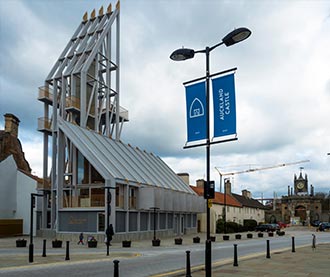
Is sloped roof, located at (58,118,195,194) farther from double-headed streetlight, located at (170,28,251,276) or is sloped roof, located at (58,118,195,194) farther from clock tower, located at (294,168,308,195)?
clock tower, located at (294,168,308,195)

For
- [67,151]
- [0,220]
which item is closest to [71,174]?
[67,151]

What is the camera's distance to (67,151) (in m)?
43.3

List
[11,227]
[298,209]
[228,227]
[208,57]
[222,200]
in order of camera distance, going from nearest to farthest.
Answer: [208,57] → [11,227] → [228,227] → [222,200] → [298,209]

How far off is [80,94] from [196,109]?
35212mm

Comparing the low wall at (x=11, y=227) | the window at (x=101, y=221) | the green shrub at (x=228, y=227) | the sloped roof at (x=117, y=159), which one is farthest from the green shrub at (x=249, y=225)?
the window at (x=101, y=221)

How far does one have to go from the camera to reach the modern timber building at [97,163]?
1530 inches

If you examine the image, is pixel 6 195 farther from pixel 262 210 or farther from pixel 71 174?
pixel 262 210

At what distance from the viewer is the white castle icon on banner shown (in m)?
12.7

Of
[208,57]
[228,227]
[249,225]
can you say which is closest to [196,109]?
[208,57]

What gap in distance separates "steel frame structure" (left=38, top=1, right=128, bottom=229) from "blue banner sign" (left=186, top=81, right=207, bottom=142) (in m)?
29.8

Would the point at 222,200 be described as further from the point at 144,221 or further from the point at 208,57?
the point at 208,57

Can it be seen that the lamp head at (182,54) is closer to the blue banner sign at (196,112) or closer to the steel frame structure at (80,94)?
the blue banner sign at (196,112)

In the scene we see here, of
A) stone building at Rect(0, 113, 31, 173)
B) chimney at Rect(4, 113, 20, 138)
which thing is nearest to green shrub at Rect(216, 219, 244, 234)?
stone building at Rect(0, 113, 31, 173)

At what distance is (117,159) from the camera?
140 ft
